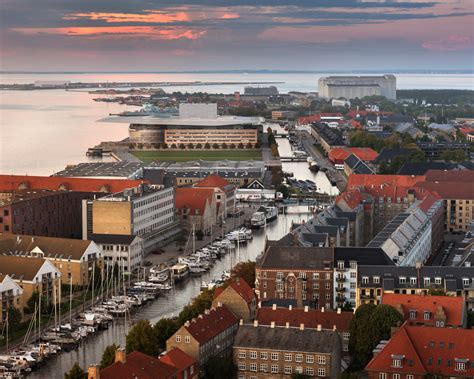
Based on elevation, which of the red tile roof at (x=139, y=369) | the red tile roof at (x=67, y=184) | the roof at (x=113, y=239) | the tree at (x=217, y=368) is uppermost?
the red tile roof at (x=67, y=184)

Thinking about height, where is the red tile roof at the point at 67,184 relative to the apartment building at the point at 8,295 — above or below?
above

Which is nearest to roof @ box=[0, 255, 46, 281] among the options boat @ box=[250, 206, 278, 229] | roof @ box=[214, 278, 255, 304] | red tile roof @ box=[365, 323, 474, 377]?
roof @ box=[214, 278, 255, 304]

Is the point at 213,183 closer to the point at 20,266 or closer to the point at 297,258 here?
the point at 20,266

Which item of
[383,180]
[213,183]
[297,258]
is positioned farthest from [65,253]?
[383,180]

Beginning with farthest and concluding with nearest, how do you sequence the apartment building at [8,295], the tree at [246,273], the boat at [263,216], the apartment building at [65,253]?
the boat at [263,216]
the apartment building at [65,253]
the tree at [246,273]
the apartment building at [8,295]

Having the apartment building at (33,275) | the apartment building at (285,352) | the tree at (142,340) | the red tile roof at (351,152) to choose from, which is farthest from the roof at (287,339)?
the red tile roof at (351,152)

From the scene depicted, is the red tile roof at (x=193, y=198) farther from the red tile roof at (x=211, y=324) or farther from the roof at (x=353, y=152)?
the roof at (x=353, y=152)

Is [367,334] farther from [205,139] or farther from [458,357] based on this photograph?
[205,139]
